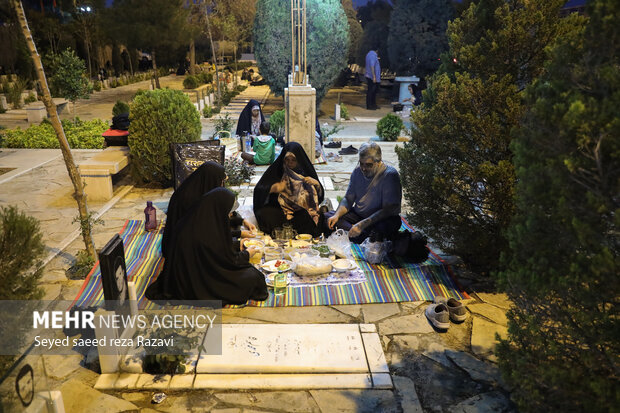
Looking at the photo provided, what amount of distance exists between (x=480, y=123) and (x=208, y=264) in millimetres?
3120

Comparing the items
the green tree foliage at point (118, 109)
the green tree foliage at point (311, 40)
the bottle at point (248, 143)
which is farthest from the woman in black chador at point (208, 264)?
the green tree foliage at point (311, 40)

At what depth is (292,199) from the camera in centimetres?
677

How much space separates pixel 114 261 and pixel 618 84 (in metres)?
3.81

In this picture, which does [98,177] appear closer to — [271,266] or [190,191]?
[190,191]

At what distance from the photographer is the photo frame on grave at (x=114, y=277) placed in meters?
4.14

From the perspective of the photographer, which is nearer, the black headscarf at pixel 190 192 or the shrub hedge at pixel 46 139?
the black headscarf at pixel 190 192

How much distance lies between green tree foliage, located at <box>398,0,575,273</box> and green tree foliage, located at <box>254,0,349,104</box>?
13871mm

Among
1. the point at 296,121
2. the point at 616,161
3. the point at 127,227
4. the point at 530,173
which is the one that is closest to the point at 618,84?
the point at 616,161

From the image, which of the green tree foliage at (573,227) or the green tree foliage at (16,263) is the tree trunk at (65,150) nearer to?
the green tree foliage at (16,263)

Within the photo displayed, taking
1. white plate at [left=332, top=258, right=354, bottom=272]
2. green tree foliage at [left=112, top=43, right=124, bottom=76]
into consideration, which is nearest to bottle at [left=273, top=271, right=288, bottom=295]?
A: white plate at [left=332, top=258, right=354, bottom=272]

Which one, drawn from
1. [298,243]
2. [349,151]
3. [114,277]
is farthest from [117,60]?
[114,277]

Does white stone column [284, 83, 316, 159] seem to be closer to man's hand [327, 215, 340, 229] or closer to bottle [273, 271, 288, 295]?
man's hand [327, 215, 340, 229]

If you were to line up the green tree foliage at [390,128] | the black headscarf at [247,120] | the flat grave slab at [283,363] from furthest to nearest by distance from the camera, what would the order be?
the green tree foliage at [390,128] < the black headscarf at [247,120] < the flat grave slab at [283,363]

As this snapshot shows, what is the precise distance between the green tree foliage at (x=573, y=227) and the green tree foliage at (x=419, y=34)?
20533 millimetres
